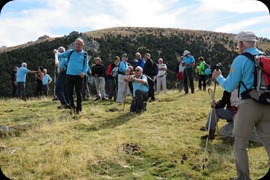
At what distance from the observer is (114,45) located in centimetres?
6212

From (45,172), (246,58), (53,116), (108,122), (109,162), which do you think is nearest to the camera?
(246,58)

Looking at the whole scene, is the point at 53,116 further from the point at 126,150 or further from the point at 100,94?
the point at 100,94

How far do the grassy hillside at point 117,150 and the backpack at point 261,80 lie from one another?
5.84 feet

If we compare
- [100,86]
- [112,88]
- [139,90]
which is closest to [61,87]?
[139,90]

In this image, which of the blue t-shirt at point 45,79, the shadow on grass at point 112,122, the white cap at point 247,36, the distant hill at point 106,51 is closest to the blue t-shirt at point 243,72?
the white cap at point 247,36

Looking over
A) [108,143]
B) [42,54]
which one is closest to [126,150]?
[108,143]

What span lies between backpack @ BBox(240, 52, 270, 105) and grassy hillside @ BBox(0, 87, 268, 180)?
1780 millimetres

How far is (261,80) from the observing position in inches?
220

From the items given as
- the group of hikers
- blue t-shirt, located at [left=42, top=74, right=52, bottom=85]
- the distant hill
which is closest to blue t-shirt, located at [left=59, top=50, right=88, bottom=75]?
the group of hikers

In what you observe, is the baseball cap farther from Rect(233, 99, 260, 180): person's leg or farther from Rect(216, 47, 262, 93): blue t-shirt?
Rect(233, 99, 260, 180): person's leg

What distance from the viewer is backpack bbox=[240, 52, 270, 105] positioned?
5473 millimetres

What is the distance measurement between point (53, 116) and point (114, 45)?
50.9 meters

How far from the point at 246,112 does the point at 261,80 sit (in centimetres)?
57

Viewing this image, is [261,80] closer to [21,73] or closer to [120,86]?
[120,86]
